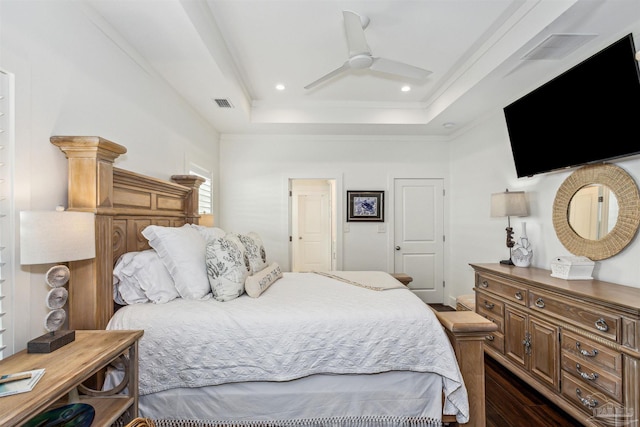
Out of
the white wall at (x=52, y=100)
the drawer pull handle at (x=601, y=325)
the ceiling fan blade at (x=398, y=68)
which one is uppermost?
the ceiling fan blade at (x=398, y=68)

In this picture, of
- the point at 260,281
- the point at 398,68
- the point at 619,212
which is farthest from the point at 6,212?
the point at 619,212

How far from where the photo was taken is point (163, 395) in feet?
5.25

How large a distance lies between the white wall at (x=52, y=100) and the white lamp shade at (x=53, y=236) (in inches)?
12.3

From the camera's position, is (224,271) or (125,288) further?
(224,271)

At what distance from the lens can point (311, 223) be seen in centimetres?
638

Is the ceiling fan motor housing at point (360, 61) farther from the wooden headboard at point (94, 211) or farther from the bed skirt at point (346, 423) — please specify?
the bed skirt at point (346, 423)

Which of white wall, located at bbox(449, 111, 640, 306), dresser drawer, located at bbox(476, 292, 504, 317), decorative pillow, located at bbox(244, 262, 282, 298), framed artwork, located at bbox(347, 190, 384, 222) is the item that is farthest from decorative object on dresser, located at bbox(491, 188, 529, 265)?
decorative pillow, located at bbox(244, 262, 282, 298)

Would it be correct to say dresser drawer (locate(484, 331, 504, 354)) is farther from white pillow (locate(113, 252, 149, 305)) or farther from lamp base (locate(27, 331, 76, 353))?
lamp base (locate(27, 331, 76, 353))

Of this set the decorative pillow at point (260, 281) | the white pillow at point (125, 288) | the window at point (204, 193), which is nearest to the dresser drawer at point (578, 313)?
the decorative pillow at point (260, 281)

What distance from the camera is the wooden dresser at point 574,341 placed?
1565mm

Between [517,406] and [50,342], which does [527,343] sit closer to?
[517,406]

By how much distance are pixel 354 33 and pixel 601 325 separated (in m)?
2.39

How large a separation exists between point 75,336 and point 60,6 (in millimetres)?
1744

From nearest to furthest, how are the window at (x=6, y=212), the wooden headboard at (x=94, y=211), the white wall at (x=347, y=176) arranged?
the window at (x=6, y=212), the wooden headboard at (x=94, y=211), the white wall at (x=347, y=176)
